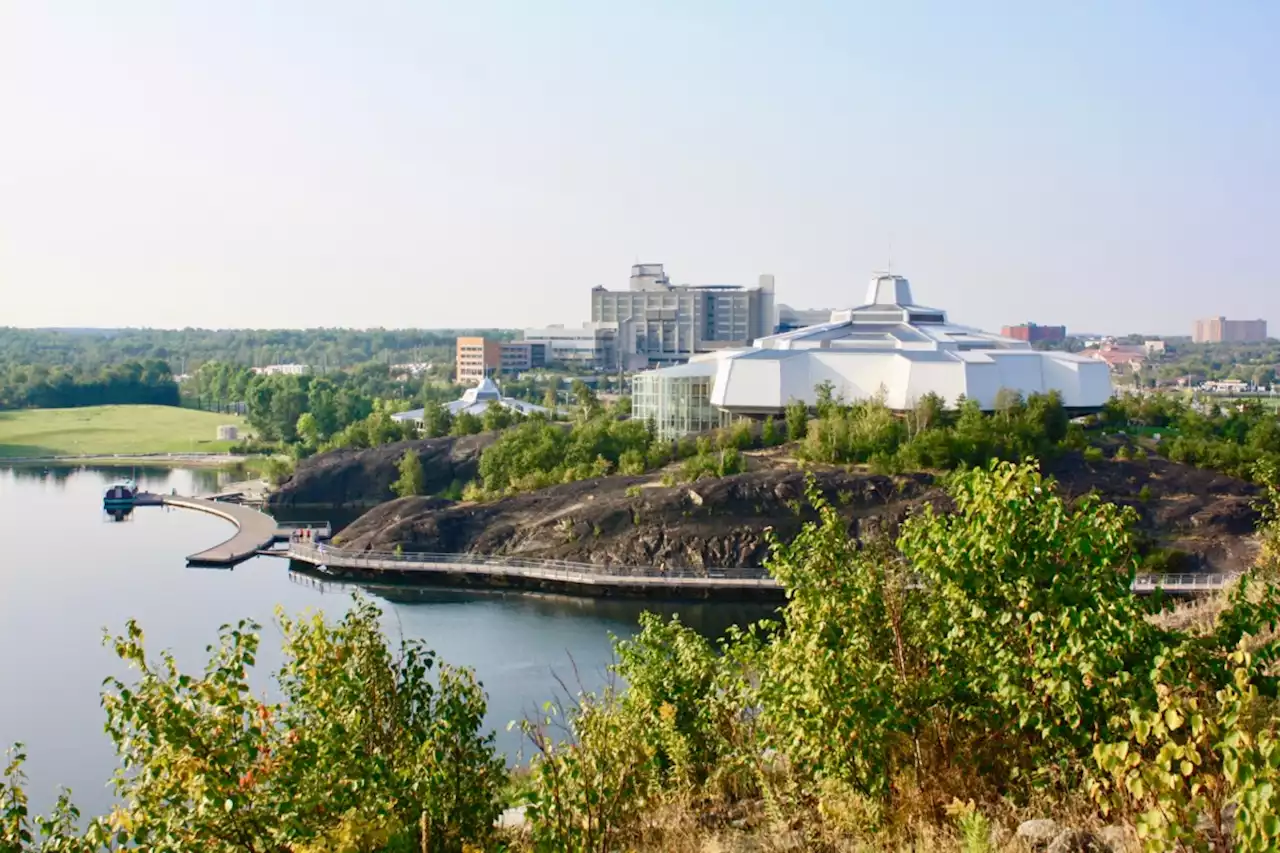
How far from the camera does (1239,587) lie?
7.04 metres

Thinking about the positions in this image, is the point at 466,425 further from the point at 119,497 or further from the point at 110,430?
the point at 110,430

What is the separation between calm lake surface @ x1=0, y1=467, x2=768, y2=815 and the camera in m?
18.1

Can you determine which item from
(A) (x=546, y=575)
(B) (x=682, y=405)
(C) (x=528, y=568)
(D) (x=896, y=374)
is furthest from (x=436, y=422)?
(A) (x=546, y=575)

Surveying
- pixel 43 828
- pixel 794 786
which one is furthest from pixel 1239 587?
pixel 43 828

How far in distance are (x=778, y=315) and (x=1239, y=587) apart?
300ft

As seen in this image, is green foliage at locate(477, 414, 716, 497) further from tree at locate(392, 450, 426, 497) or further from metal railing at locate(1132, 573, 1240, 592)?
metal railing at locate(1132, 573, 1240, 592)

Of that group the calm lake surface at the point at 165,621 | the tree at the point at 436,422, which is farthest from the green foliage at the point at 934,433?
the tree at the point at 436,422

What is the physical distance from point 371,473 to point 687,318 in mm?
50147

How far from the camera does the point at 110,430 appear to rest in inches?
2660

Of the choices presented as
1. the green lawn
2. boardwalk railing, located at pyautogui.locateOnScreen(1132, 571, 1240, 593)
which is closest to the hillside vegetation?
boardwalk railing, located at pyautogui.locateOnScreen(1132, 571, 1240, 593)

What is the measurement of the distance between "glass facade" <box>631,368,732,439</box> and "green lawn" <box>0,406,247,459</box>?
27.8 m

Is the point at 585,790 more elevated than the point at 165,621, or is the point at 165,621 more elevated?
the point at 585,790

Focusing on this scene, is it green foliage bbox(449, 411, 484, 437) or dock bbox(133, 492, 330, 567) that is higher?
green foliage bbox(449, 411, 484, 437)

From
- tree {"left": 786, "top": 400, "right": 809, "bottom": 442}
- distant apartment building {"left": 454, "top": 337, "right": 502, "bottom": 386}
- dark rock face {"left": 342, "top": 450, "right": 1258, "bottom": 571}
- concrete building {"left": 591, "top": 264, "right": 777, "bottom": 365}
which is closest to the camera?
dark rock face {"left": 342, "top": 450, "right": 1258, "bottom": 571}
